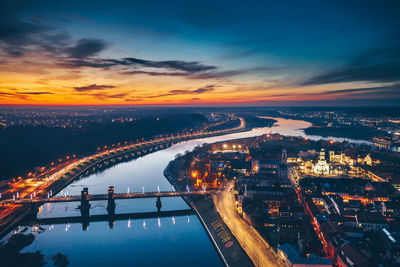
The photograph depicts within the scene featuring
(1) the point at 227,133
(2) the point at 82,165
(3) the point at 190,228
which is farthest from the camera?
(1) the point at 227,133

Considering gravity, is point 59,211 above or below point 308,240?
Result: below

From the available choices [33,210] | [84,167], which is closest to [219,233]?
[33,210]

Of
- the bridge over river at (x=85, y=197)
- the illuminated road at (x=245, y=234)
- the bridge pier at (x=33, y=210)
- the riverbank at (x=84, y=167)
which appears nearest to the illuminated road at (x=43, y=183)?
the riverbank at (x=84, y=167)

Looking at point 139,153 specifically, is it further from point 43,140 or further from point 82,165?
point 43,140

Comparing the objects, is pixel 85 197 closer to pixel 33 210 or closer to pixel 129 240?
pixel 33 210

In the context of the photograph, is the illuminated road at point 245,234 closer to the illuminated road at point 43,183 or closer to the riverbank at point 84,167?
the illuminated road at point 43,183

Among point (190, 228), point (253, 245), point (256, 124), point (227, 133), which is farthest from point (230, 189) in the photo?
point (256, 124)

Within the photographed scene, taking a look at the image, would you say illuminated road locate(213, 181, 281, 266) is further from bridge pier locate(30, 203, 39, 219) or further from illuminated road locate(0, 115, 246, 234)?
illuminated road locate(0, 115, 246, 234)

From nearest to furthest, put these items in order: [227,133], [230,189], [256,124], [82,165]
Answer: [230,189] → [82,165] → [227,133] → [256,124]
